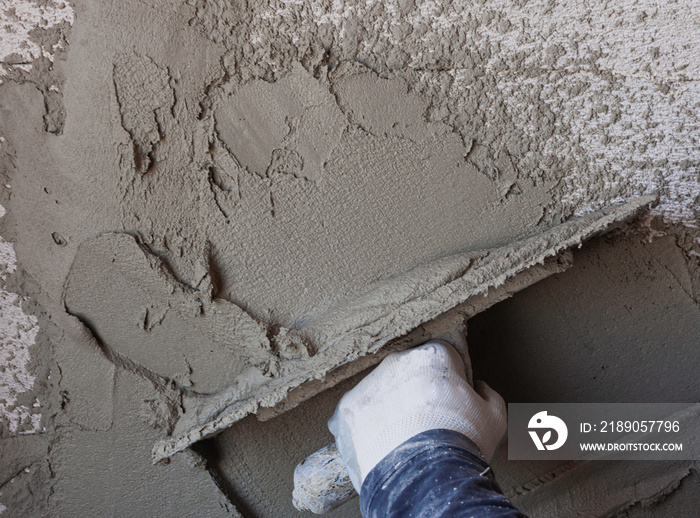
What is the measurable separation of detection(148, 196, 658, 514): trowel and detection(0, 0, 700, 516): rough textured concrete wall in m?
0.06

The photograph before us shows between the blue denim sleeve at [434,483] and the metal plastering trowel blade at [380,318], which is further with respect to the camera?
the metal plastering trowel blade at [380,318]

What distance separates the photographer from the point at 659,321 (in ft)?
4.88

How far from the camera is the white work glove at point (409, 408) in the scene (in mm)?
1111

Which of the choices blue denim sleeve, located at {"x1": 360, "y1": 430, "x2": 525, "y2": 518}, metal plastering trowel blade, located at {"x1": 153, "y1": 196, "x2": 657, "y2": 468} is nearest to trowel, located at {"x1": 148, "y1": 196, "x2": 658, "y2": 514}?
metal plastering trowel blade, located at {"x1": 153, "y1": 196, "x2": 657, "y2": 468}

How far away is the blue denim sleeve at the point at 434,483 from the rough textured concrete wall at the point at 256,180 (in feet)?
1.26

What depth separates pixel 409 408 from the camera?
44.1 inches

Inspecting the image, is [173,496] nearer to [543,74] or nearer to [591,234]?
[591,234]

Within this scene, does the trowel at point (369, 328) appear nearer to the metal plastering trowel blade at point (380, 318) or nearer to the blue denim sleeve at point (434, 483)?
the metal plastering trowel blade at point (380, 318)

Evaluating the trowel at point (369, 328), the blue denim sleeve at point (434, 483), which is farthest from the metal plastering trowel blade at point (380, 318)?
the blue denim sleeve at point (434, 483)

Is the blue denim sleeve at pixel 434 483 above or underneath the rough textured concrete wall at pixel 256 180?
underneath

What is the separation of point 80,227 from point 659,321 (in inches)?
63.8

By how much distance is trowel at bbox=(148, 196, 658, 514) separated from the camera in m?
1.10

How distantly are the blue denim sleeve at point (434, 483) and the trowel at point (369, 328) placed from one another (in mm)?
198

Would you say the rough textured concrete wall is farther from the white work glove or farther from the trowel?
the white work glove
